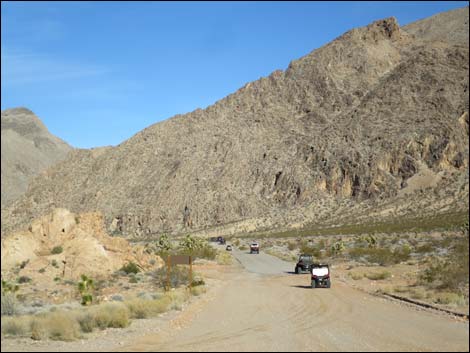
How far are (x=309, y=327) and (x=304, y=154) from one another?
8639 cm

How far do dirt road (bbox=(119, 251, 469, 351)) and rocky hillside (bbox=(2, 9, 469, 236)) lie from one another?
63.5 m

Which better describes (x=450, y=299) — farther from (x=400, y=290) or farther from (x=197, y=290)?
(x=197, y=290)

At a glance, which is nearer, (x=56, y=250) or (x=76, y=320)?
(x=76, y=320)

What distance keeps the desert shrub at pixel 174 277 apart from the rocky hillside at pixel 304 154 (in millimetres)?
57583

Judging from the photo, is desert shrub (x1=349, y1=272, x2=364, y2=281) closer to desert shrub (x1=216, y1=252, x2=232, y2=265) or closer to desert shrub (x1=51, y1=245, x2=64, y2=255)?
desert shrub (x1=216, y1=252, x2=232, y2=265)

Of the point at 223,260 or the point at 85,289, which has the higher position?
the point at 85,289

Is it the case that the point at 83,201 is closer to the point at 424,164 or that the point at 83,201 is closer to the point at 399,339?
the point at 424,164

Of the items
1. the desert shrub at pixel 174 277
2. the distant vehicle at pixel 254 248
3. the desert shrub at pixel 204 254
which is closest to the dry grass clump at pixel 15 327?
the desert shrub at pixel 174 277

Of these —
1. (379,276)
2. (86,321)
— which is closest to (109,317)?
(86,321)

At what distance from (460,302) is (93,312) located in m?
11.9

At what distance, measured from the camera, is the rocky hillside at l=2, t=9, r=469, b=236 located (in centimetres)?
9094

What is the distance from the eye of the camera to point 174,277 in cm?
2983

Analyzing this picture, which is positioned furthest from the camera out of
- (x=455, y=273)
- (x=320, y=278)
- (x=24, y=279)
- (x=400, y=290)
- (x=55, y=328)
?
(x=320, y=278)

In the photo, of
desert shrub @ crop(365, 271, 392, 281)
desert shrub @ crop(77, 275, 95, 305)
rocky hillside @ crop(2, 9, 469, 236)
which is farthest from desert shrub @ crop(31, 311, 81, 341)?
rocky hillside @ crop(2, 9, 469, 236)
